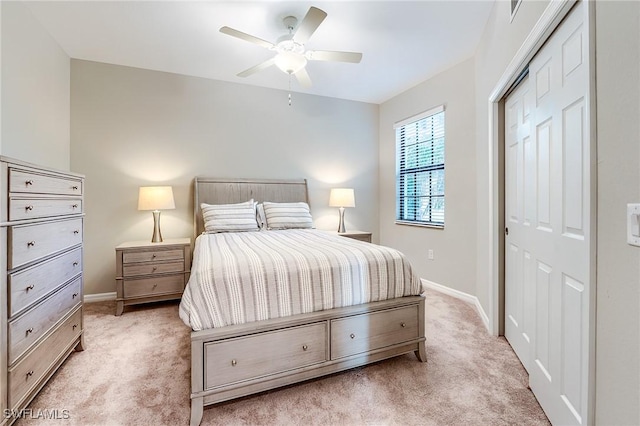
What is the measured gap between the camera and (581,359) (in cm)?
114

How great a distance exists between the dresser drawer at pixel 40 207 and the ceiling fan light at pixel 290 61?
6.23 ft

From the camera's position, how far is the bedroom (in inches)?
37.6

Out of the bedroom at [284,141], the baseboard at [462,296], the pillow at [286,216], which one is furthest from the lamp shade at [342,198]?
the baseboard at [462,296]

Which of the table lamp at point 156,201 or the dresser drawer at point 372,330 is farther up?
the table lamp at point 156,201

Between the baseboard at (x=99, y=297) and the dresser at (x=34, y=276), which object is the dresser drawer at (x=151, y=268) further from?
the dresser at (x=34, y=276)

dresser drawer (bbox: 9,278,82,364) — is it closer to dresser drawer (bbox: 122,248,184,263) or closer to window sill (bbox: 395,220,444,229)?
dresser drawer (bbox: 122,248,184,263)

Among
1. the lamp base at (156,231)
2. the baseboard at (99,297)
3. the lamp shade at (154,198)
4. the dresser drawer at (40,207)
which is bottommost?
the baseboard at (99,297)

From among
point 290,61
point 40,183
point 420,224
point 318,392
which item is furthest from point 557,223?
point 40,183

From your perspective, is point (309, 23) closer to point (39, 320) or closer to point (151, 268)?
A: point (39, 320)

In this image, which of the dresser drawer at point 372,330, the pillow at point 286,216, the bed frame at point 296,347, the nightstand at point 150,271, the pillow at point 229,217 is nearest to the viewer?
the bed frame at point 296,347

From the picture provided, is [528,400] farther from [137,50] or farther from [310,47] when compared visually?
[137,50]
